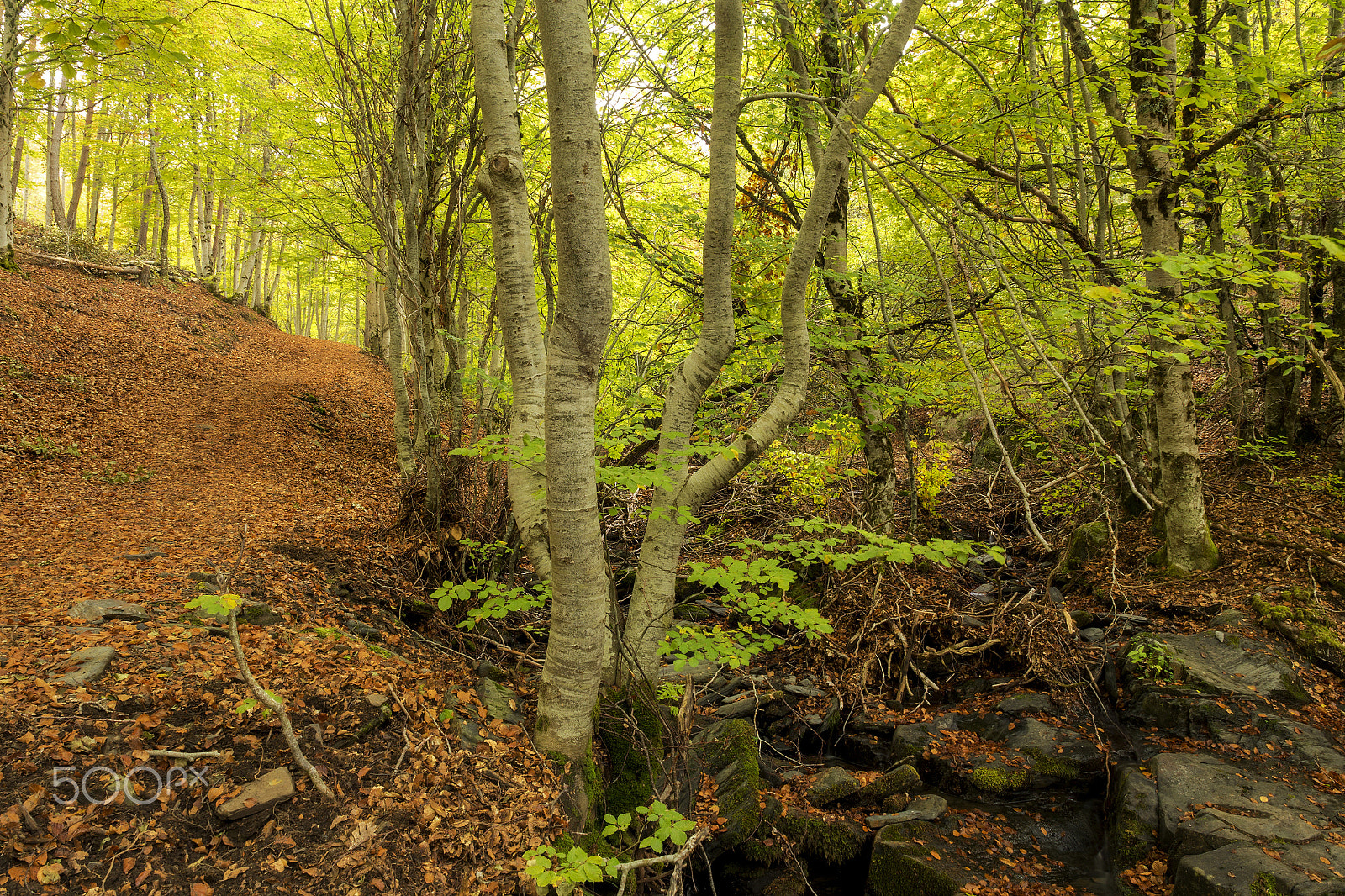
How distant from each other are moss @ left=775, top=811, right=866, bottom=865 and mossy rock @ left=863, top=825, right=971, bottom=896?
17cm

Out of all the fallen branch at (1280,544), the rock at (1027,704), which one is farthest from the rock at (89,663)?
the fallen branch at (1280,544)

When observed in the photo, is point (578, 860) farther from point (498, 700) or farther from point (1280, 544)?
point (1280, 544)

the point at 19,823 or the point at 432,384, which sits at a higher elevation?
the point at 432,384

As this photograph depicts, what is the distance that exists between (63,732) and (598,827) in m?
2.62

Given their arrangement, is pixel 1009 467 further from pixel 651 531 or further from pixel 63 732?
pixel 63 732

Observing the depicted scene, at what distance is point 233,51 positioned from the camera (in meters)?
14.4

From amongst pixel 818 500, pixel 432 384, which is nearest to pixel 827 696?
pixel 818 500

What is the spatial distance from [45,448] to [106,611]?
5.77 metres

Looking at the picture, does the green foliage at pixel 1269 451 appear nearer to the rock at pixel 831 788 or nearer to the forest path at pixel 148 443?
the rock at pixel 831 788

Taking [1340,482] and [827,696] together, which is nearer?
[827,696]

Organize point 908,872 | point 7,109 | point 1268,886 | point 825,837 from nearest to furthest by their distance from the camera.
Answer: point 1268,886 → point 908,872 → point 825,837 → point 7,109

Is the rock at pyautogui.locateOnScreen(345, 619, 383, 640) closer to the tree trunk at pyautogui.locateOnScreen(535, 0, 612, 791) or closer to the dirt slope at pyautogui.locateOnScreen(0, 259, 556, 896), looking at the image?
the dirt slope at pyautogui.locateOnScreen(0, 259, 556, 896)

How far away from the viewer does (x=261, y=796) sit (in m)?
2.81

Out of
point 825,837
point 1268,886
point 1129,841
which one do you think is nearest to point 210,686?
point 825,837
